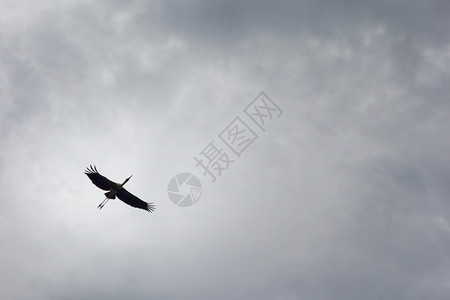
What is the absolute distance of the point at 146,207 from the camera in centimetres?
7194

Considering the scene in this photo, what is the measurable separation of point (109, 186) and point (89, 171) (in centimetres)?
407

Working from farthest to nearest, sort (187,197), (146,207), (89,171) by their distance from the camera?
(187,197) < (146,207) < (89,171)

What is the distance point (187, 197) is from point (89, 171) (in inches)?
757

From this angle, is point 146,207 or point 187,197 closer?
point 146,207

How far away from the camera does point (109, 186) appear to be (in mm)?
68125

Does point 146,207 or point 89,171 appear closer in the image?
point 89,171

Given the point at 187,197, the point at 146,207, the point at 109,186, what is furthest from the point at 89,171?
the point at 187,197

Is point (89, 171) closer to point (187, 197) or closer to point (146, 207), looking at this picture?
point (146, 207)

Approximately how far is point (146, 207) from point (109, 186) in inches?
286

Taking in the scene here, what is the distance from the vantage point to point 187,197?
258 ft

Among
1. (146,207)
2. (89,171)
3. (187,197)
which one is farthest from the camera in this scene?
(187,197)

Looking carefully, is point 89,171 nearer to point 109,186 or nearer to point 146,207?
point 109,186

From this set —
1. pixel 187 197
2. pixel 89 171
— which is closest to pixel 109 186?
pixel 89 171
